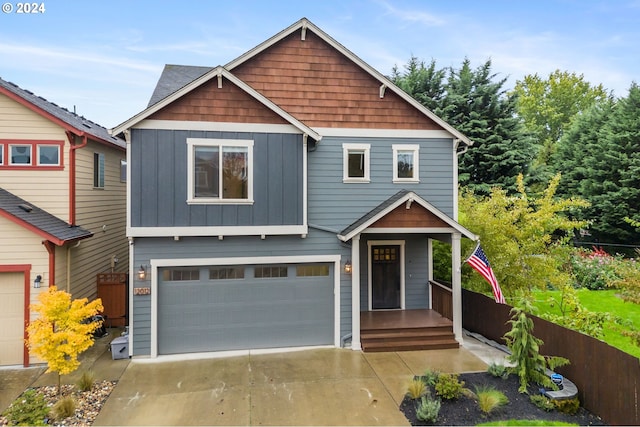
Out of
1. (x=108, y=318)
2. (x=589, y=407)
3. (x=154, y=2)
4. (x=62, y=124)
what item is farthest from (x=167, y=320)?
(x=154, y=2)

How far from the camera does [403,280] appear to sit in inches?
415

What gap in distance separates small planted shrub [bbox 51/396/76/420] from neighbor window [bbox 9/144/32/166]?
590 centimetres

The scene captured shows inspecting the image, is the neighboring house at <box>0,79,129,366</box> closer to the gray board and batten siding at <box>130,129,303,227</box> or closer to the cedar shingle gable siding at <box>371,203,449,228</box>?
the gray board and batten siding at <box>130,129,303,227</box>

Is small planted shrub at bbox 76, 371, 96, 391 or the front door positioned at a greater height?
the front door

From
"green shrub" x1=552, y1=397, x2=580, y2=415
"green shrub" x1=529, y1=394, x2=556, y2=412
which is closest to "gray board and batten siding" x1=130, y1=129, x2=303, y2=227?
"green shrub" x1=529, y1=394, x2=556, y2=412

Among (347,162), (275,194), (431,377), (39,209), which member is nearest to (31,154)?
(39,209)

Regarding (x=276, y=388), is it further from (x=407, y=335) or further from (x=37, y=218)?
(x=37, y=218)

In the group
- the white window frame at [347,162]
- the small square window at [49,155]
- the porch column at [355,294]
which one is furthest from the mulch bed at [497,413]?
the small square window at [49,155]

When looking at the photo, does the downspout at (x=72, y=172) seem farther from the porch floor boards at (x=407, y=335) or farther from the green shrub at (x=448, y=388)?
the green shrub at (x=448, y=388)

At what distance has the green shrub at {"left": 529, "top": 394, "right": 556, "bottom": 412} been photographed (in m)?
5.90

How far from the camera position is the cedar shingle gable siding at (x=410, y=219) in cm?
882

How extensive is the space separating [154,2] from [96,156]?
7.32 meters

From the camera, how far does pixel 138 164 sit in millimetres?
8156

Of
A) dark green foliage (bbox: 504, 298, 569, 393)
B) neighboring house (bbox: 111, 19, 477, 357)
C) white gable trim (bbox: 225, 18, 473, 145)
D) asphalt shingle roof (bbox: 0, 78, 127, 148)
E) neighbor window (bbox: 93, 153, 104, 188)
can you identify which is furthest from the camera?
neighbor window (bbox: 93, 153, 104, 188)
